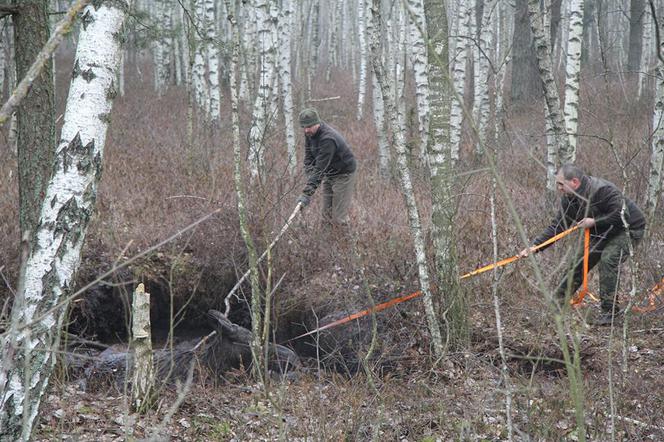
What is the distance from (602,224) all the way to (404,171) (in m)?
2.42

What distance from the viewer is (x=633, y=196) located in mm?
9383

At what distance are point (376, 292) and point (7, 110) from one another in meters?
5.77

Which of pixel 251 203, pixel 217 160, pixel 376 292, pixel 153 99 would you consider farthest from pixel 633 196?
pixel 153 99

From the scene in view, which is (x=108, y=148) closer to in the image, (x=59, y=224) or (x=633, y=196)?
(x=633, y=196)

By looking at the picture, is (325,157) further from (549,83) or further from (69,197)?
(69,197)

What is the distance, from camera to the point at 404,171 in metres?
5.48

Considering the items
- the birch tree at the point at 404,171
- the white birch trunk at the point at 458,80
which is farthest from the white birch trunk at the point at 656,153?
the white birch trunk at the point at 458,80

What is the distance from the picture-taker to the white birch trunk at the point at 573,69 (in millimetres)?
9156

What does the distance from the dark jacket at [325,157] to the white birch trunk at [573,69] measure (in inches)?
117

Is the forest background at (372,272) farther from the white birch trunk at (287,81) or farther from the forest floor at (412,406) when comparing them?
the white birch trunk at (287,81)

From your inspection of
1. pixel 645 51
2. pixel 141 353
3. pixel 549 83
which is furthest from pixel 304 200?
pixel 645 51

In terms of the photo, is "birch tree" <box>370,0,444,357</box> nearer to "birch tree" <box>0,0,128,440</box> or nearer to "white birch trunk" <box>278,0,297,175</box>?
"birch tree" <box>0,0,128,440</box>

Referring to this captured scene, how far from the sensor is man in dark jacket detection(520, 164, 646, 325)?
20.7 ft

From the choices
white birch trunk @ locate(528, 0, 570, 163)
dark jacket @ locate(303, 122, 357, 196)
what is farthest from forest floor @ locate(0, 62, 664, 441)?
→ dark jacket @ locate(303, 122, 357, 196)
